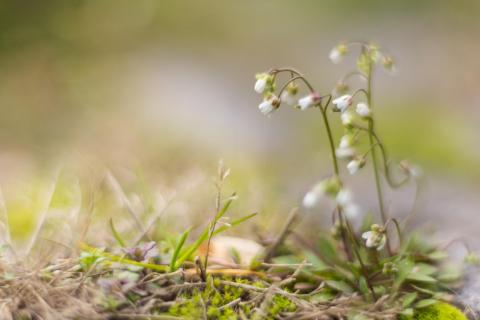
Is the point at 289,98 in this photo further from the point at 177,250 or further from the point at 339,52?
the point at 177,250

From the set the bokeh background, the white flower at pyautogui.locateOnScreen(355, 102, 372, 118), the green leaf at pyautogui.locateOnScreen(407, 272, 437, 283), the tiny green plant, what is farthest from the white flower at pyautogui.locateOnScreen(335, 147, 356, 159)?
the bokeh background

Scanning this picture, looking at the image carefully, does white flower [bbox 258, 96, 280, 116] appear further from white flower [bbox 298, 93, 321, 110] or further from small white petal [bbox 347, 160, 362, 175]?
small white petal [bbox 347, 160, 362, 175]

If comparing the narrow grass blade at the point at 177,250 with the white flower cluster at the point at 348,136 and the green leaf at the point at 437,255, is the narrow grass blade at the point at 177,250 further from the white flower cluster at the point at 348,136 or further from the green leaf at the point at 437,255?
the green leaf at the point at 437,255

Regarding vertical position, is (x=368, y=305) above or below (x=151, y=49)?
below

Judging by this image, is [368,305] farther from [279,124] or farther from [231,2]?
[231,2]

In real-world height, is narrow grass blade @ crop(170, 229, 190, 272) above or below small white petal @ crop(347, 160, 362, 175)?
below

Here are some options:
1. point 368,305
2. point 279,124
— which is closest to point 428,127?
point 279,124
